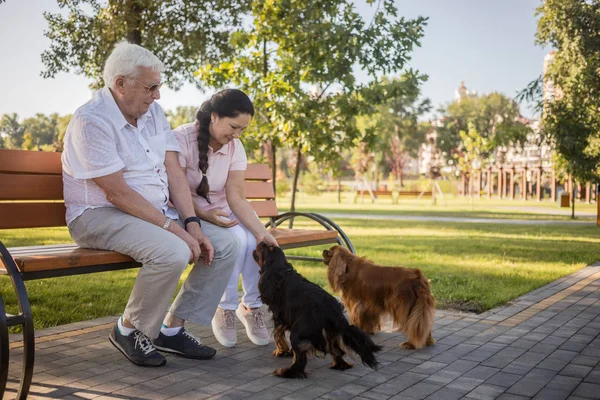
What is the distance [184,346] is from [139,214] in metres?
0.89

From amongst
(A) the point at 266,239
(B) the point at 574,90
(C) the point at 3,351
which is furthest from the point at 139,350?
(B) the point at 574,90

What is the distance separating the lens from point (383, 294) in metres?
4.30

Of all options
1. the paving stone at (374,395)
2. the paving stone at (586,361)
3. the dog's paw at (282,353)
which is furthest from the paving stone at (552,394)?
the dog's paw at (282,353)

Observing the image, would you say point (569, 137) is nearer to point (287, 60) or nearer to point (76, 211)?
point (287, 60)

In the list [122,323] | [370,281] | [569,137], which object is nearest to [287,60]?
[370,281]

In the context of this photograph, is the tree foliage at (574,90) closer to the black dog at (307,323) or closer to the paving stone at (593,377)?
the paving stone at (593,377)

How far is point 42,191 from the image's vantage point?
13.5 ft

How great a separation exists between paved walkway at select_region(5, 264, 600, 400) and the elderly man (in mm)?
237

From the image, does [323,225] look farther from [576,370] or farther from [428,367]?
[576,370]

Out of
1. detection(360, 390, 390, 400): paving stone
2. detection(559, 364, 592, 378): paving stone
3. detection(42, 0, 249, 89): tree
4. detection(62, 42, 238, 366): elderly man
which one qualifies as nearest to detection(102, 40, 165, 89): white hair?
detection(62, 42, 238, 366): elderly man

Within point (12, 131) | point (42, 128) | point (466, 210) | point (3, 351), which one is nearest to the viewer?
point (3, 351)

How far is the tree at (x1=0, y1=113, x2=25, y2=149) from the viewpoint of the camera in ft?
96.8

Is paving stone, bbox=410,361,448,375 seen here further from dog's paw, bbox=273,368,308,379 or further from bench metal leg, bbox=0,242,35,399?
bench metal leg, bbox=0,242,35,399

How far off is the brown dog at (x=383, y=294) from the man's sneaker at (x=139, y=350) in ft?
4.58
